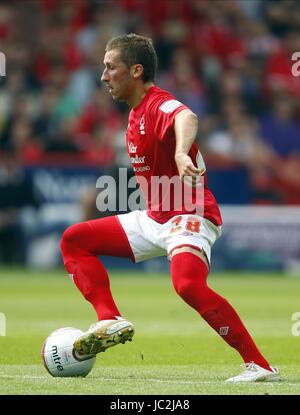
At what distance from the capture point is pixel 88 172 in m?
19.1

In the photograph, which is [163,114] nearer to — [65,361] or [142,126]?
[142,126]

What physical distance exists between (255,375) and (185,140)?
154cm

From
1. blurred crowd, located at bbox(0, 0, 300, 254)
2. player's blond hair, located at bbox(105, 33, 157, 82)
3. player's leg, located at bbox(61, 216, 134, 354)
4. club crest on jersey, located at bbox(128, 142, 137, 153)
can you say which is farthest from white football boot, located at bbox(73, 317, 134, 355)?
blurred crowd, located at bbox(0, 0, 300, 254)

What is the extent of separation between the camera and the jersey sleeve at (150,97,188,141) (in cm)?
756

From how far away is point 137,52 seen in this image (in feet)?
26.1

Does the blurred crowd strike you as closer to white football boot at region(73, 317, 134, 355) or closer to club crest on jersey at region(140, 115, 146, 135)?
club crest on jersey at region(140, 115, 146, 135)

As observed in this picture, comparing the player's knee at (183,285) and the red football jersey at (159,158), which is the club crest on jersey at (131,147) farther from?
the player's knee at (183,285)

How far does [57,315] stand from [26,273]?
578 centimetres

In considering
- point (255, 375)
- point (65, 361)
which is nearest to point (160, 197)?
point (65, 361)

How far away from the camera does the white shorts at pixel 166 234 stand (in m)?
7.58

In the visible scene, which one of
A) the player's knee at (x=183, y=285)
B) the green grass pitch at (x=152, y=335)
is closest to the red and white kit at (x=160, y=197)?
the player's knee at (x=183, y=285)

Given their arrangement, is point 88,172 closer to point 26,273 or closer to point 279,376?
point 26,273

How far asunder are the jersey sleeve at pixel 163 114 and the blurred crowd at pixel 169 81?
10506 mm
